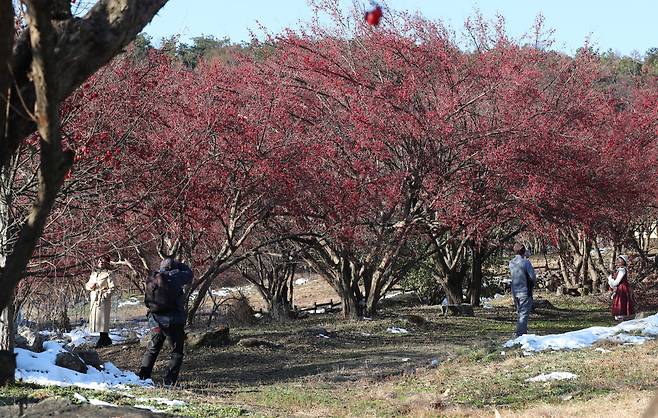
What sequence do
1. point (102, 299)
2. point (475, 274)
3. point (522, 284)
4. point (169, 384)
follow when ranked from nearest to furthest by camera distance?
point (169, 384) < point (522, 284) < point (102, 299) < point (475, 274)

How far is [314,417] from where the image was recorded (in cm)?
779

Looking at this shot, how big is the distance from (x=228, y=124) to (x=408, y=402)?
6.45m

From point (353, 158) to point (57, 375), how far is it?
8.55 metres

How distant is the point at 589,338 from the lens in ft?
40.9

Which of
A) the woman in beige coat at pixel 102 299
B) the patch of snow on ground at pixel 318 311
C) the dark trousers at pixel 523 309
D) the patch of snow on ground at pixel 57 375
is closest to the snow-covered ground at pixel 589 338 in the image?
the dark trousers at pixel 523 309

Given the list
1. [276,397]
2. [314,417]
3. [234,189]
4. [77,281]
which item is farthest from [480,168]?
[314,417]

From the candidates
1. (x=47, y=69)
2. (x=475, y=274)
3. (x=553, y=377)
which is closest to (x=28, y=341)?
(x=553, y=377)

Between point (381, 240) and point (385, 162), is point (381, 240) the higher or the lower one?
the lower one

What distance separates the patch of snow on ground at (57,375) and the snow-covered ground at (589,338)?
5141 mm

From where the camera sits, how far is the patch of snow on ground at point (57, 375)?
9.09 metres

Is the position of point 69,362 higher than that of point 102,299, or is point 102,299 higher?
point 102,299

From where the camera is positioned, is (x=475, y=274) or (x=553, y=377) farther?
(x=475, y=274)

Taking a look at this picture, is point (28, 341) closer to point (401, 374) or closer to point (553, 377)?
point (401, 374)

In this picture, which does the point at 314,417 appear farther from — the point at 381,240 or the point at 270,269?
the point at 270,269
